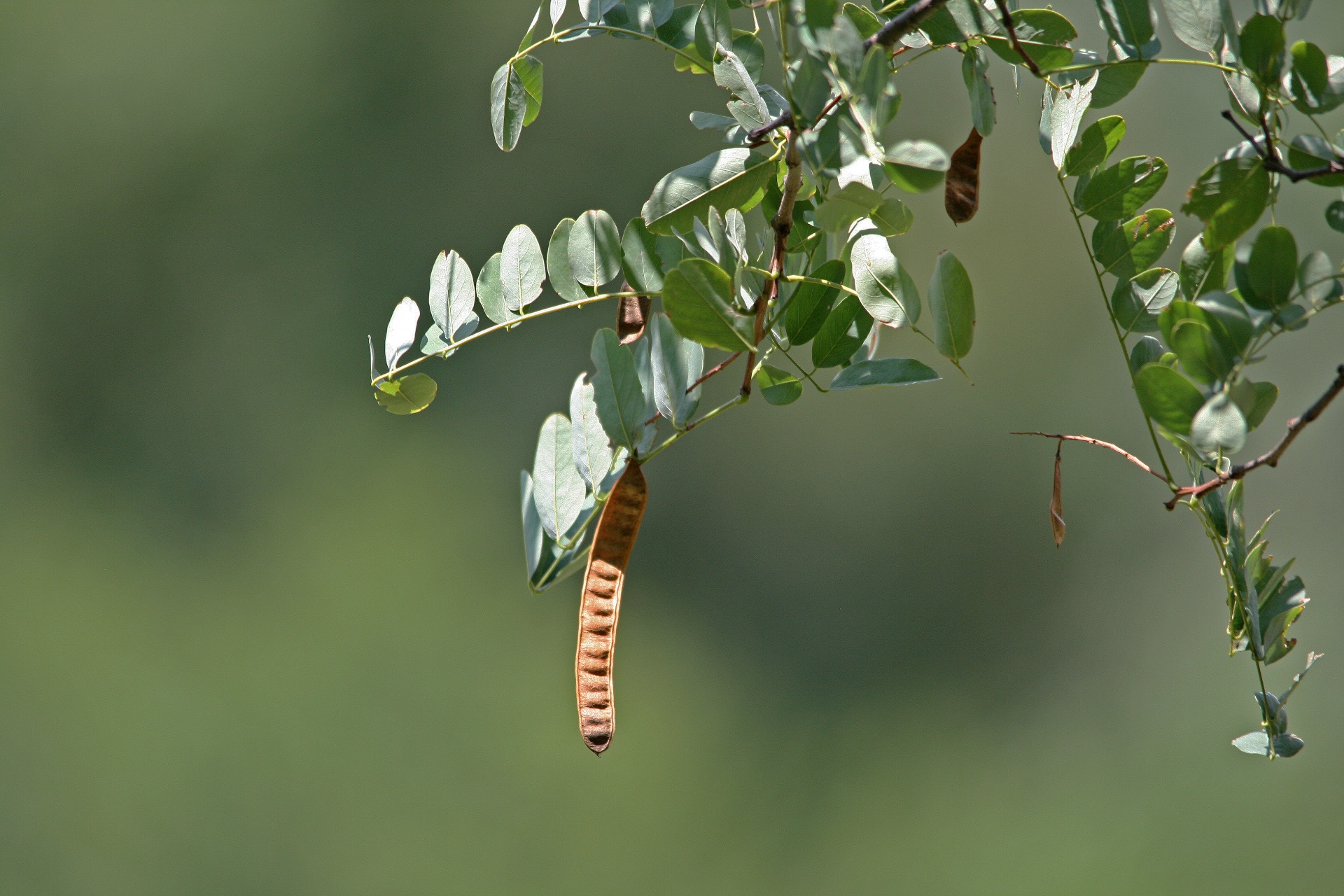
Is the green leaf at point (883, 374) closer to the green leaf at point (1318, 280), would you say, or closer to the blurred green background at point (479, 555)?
the green leaf at point (1318, 280)

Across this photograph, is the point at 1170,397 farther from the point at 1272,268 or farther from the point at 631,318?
the point at 631,318

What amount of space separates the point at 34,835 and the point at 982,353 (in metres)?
1.79

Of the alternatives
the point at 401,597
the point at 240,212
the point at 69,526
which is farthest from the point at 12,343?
the point at 401,597

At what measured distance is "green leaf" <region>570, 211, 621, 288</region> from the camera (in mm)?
329

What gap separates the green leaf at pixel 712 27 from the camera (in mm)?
296

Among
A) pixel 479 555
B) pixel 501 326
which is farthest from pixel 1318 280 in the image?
pixel 479 555

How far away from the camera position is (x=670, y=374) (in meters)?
0.31

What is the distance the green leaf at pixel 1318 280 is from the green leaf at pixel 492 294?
248mm

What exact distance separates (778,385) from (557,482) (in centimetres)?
8

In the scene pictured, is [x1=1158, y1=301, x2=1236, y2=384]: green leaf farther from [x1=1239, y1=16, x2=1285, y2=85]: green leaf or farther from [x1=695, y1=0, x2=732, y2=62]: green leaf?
[x1=695, y1=0, x2=732, y2=62]: green leaf

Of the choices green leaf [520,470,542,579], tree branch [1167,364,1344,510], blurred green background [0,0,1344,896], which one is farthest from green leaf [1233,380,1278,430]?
blurred green background [0,0,1344,896]

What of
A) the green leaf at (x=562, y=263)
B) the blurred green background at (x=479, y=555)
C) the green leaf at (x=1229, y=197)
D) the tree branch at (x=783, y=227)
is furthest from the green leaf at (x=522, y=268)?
the blurred green background at (x=479, y=555)

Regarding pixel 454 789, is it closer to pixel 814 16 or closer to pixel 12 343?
pixel 12 343

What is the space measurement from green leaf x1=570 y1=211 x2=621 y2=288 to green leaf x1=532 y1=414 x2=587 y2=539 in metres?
0.05
